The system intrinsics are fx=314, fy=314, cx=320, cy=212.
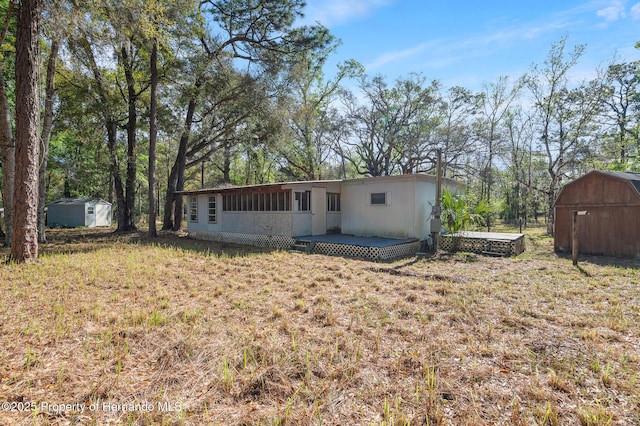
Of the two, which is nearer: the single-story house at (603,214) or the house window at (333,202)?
the single-story house at (603,214)

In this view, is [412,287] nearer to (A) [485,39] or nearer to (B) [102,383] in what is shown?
(B) [102,383]

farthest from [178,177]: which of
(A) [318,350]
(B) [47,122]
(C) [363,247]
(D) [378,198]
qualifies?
(A) [318,350]

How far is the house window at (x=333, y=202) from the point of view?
40.7 feet

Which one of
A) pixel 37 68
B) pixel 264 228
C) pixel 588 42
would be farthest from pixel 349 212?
pixel 588 42

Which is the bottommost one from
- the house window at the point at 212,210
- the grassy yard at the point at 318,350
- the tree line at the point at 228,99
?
the grassy yard at the point at 318,350

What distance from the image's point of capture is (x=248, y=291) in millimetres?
5547

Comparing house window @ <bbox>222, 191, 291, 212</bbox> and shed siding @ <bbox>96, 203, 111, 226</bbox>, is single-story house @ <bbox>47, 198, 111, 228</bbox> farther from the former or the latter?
house window @ <bbox>222, 191, 291, 212</bbox>

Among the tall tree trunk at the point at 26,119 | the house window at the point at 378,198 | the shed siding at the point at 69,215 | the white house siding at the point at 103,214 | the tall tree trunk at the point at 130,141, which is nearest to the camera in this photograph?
the tall tree trunk at the point at 26,119

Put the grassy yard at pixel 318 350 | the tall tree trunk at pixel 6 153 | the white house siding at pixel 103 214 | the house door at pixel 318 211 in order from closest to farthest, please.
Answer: the grassy yard at pixel 318 350
the tall tree trunk at pixel 6 153
the house door at pixel 318 211
the white house siding at pixel 103 214

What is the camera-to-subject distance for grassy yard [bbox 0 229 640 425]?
7.63 ft

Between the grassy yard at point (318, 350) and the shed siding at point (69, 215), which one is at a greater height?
the shed siding at point (69, 215)

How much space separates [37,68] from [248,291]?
6.80 metres

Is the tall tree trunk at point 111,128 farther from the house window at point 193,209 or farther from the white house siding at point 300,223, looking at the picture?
the white house siding at point 300,223

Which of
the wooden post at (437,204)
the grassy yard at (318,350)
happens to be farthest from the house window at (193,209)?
the wooden post at (437,204)
